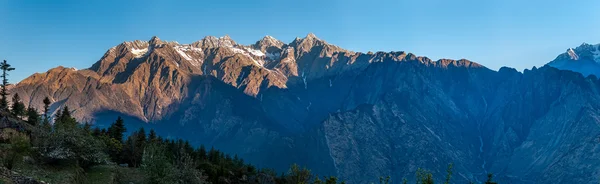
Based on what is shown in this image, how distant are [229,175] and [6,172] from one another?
35.6 m

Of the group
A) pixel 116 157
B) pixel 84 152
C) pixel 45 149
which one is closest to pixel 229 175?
pixel 116 157

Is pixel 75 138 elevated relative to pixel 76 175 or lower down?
elevated

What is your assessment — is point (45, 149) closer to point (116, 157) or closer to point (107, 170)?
point (107, 170)

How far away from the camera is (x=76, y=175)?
43.0 meters

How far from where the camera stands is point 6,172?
114 feet

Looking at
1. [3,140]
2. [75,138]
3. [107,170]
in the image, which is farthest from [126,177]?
[3,140]

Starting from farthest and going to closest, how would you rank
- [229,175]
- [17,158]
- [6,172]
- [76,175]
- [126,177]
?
[229,175] < [126,177] < [76,175] < [17,158] < [6,172]

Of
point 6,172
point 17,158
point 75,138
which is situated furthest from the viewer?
point 75,138

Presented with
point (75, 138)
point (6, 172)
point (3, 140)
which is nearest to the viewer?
point (6, 172)

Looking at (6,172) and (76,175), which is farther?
(76,175)

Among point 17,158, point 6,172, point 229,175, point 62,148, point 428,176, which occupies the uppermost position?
point 229,175

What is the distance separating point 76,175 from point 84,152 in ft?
18.3

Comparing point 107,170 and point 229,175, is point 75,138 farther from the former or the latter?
point 229,175

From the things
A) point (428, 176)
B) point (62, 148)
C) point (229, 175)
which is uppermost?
point (229, 175)
